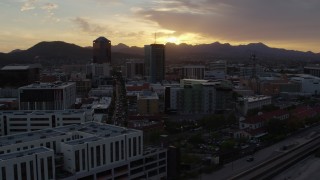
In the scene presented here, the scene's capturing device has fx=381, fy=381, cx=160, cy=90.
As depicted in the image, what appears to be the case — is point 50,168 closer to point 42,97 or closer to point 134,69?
point 42,97

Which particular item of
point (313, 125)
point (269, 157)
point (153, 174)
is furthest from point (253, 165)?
point (313, 125)

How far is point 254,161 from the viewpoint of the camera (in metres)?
11.1

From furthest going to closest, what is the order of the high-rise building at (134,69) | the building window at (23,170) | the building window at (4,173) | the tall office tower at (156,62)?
the high-rise building at (134,69), the tall office tower at (156,62), the building window at (23,170), the building window at (4,173)

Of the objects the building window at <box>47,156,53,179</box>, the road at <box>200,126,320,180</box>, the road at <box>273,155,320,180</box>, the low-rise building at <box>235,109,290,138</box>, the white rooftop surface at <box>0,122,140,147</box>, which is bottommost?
the road at <box>273,155,320,180</box>

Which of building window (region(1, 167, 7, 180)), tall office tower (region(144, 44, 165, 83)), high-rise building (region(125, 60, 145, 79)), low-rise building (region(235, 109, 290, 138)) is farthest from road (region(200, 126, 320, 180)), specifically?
high-rise building (region(125, 60, 145, 79))

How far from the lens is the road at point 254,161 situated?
984 cm

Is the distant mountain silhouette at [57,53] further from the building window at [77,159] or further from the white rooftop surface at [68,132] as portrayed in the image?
the building window at [77,159]

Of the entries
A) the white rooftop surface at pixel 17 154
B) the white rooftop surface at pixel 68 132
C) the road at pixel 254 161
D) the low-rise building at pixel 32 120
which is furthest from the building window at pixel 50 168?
the low-rise building at pixel 32 120

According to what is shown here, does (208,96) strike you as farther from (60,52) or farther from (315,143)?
(60,52)

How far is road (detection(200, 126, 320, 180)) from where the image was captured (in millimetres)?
9836

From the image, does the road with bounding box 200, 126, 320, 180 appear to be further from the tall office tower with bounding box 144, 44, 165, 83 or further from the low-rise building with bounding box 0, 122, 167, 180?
the tall office tower with bounding box 144, 44, 165, 83

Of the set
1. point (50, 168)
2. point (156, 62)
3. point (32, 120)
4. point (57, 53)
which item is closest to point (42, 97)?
point (32, 120)

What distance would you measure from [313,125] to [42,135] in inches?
467

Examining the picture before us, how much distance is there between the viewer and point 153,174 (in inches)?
356
